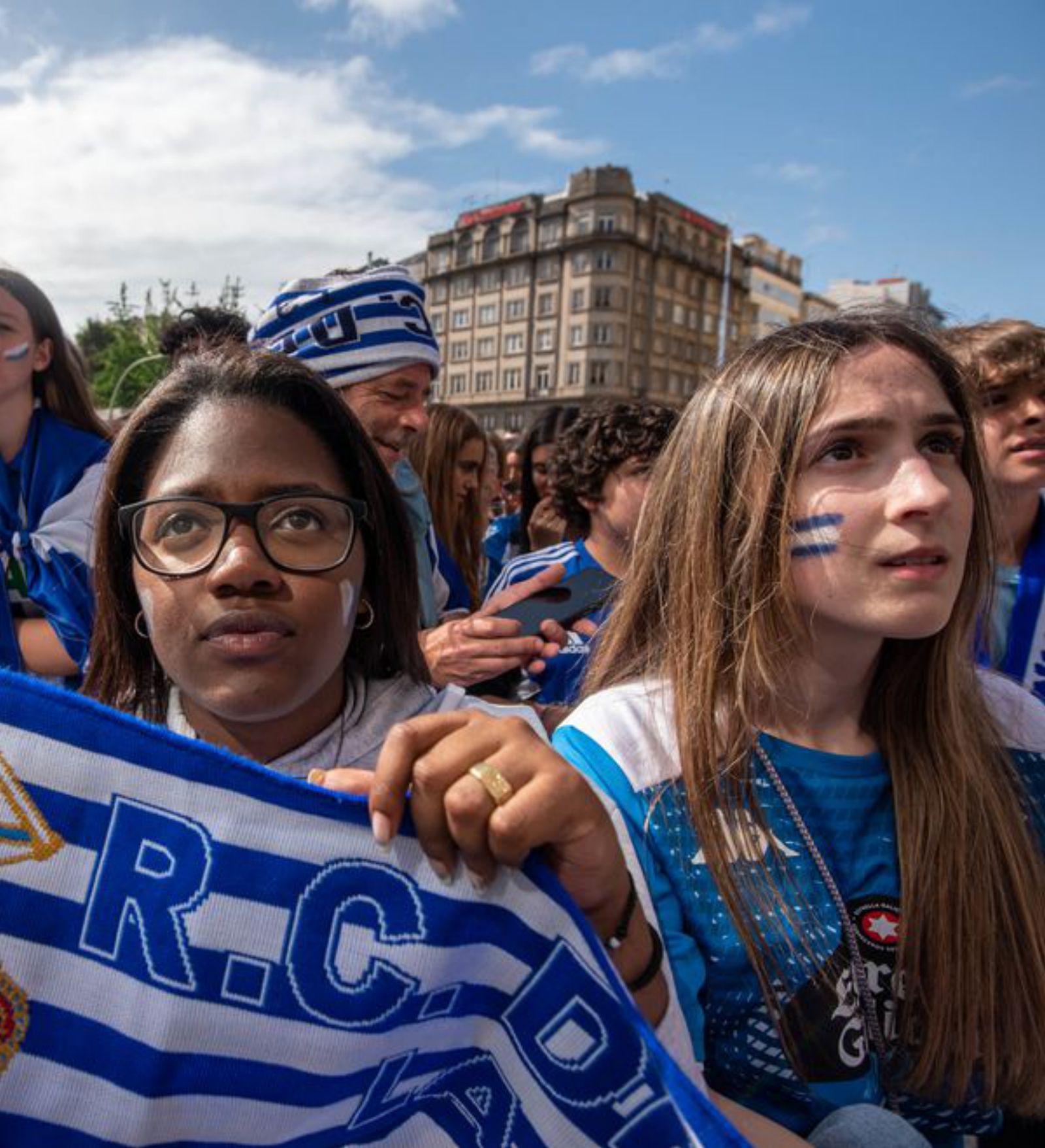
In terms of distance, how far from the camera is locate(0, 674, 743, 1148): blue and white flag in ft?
2.89

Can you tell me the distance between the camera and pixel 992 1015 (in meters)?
1.36

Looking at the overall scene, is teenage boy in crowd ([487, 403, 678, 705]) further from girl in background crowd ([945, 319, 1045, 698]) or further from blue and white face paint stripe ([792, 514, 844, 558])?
blue and white face paint stripe ([792, 514, 844, 558])

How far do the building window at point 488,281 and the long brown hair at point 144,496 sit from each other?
69.0 meters

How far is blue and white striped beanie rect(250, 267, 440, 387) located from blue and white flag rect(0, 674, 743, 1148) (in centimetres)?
181

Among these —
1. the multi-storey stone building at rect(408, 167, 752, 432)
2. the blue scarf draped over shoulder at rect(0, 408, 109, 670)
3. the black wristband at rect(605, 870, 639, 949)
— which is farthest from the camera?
the multi-storey stone building at rect(408, 167, 752, 432)

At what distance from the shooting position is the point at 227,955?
0.90 meters

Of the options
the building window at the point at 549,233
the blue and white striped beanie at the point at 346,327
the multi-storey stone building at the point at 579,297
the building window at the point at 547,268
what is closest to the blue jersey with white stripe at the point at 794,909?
the blue and white striped beanie at the point at 346,327

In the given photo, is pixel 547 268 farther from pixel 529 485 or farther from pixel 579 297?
pixel 529 485

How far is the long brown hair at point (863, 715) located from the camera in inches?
53.2

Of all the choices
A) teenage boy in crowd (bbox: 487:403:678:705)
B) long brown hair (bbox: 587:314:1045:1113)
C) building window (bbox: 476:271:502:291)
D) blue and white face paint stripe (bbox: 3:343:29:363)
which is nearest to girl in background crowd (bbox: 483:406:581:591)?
teenage boy in crowd (bbox: 487:403:678:705)

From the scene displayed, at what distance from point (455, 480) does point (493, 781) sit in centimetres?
401

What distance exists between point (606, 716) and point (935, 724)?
63cm

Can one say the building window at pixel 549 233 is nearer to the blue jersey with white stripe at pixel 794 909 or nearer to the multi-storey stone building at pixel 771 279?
the multi-storey stone building at pixel 771 279

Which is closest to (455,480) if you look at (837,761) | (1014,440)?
(1014,440)
